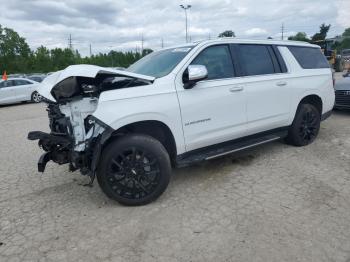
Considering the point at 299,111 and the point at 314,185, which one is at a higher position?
the point at 299,111

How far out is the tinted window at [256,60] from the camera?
4.47 meters

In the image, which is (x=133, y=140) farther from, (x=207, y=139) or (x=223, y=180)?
(x=223, y=180)

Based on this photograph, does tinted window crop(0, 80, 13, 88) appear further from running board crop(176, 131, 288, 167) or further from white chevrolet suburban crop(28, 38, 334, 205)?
A: running board crop(176, 131, 288, 167)

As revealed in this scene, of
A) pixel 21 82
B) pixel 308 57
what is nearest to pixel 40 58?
pixel 21 82

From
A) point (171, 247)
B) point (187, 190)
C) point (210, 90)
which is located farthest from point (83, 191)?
point (210, 90)

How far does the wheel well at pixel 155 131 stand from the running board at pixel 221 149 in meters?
0.17

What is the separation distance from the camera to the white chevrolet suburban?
336 centimetres

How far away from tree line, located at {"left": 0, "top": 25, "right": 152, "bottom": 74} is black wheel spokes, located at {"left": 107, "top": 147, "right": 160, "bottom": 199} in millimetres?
42877

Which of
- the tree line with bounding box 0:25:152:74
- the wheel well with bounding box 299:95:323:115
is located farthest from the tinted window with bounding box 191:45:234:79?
the tree line with bounding box 0:25:152:74

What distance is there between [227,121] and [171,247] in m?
1.95

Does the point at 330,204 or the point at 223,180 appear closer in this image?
the point at 330,204

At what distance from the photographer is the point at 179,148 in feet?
12.5

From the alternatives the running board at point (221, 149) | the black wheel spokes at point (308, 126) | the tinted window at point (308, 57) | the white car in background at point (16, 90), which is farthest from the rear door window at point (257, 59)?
the white car in background at point (16, 90)

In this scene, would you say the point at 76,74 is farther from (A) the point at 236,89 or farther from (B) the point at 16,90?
(B) the point at 16,90
